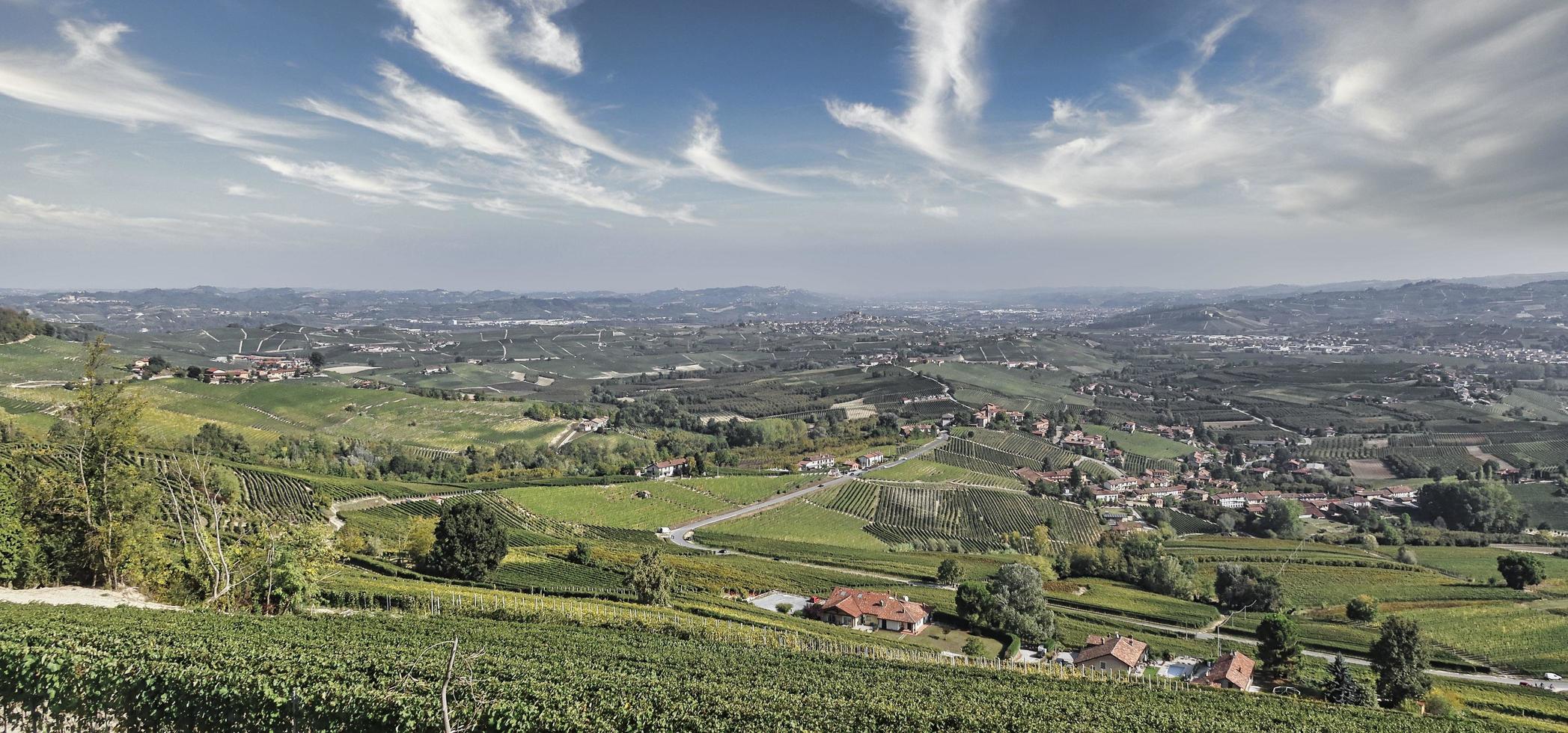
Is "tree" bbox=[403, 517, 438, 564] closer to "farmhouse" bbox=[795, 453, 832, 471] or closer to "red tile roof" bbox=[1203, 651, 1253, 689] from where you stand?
"red tile roof" bbox=[1203, 651, 1253, 689]

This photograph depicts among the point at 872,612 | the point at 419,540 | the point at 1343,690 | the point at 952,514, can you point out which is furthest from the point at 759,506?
the point at 1343,690

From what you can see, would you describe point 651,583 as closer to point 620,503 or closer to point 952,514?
point 620,503

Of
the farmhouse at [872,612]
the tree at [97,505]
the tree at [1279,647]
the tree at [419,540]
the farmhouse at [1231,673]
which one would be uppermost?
the tree at [97,505]

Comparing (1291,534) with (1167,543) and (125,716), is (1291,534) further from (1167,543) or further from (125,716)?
(125,716)

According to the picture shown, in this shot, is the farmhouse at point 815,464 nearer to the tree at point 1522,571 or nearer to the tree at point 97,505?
the tree at point 1522,571

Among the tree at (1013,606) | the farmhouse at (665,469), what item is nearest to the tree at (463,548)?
the tree at (1013,606)

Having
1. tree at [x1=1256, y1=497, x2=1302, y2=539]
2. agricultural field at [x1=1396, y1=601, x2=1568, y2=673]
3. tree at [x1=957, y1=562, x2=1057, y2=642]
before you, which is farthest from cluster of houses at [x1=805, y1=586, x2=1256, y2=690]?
tree at [x1=1256, y1=497, x2=1302, y2=539]
